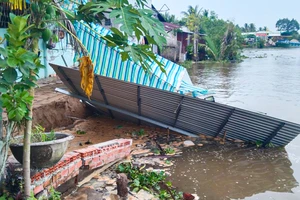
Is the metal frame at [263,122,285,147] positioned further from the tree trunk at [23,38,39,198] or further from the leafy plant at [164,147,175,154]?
the tree trunk at [23,38,39,198]

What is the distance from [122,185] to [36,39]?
7.52ft

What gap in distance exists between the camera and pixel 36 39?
113 inches

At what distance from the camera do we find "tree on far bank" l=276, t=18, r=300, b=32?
414 ft

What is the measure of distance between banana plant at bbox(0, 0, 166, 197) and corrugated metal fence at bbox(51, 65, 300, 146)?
4.17 meters

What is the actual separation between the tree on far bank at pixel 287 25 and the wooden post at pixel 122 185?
136 m

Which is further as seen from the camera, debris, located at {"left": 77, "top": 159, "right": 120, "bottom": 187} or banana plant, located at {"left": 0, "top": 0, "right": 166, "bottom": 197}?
debris, located at {"left": 77, "top": 159, "right": 120, "bottom": 187}

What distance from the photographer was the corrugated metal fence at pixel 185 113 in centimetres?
679

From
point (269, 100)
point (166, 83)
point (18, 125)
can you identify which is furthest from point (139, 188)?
point (269, 100)

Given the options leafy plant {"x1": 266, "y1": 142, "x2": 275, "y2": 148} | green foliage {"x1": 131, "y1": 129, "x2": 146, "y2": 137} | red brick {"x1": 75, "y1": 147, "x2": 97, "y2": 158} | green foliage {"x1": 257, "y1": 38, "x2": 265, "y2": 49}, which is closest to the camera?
red brick {"x1": 75, "y1": 147, "x2": 97, "y2": 158}

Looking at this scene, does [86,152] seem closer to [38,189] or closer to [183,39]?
[38,189]

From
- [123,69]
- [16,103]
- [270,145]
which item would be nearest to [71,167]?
[16,103]

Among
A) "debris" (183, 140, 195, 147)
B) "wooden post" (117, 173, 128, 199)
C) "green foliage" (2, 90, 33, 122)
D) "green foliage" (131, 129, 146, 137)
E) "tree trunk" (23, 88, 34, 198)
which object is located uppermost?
"green foliage" (2, 90, 33, 122)

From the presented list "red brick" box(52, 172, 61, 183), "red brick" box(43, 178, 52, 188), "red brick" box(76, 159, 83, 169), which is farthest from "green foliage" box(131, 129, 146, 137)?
"red brick" box(43, 178, 52, 188)

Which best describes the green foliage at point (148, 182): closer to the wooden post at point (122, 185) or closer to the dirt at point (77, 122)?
the wooden post at point (122, 185)
